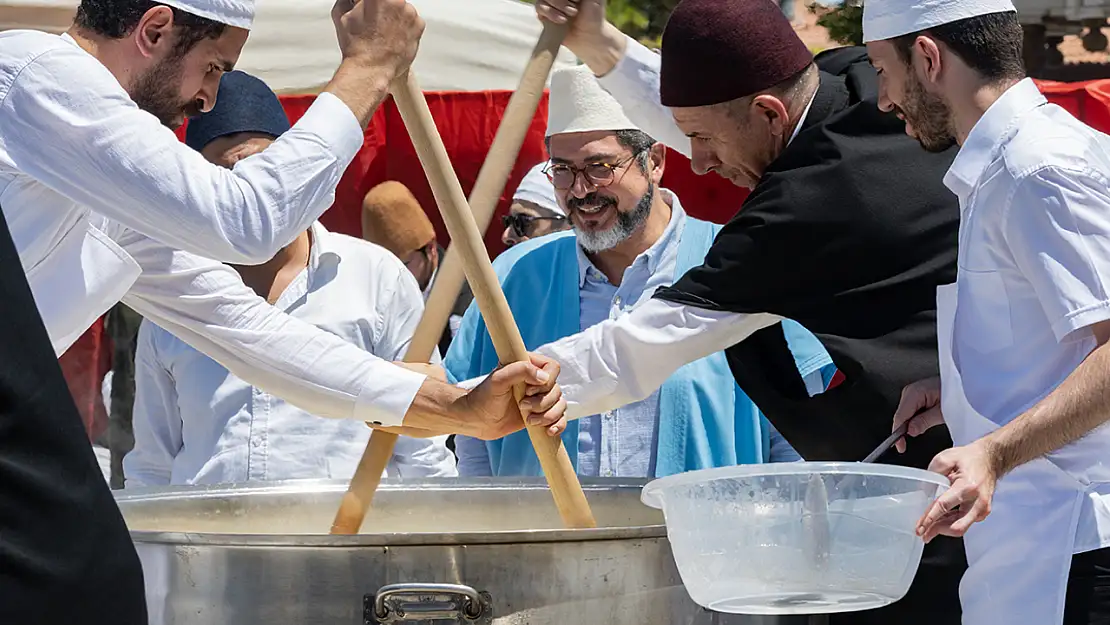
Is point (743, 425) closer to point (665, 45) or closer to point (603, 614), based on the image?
point (665, 45)

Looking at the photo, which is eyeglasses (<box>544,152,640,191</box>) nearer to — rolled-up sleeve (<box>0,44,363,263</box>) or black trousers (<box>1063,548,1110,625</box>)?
rolled-up sleeve (<box>0,44,363,263</box>)

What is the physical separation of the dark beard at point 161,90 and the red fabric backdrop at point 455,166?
3807 mm

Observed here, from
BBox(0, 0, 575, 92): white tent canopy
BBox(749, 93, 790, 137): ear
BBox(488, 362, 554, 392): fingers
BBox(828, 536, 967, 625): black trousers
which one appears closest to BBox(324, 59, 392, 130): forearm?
BBox(488, 362, 554, 392): fingers

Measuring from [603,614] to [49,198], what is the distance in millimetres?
1092

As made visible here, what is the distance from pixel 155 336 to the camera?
3779 millimetres

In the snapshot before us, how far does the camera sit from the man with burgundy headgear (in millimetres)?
2742

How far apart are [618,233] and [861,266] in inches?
43.6

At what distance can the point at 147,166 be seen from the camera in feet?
7.61

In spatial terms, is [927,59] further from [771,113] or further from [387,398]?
[387,398]

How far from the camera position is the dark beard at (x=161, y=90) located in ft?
8.22

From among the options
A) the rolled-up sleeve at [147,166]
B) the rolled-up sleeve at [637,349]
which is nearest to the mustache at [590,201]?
the rolled-up sleeve at [637,349]

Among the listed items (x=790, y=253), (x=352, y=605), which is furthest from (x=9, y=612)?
(x=790, y=253)

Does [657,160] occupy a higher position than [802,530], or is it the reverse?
[802,530]

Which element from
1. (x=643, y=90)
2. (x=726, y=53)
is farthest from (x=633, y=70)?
(x=726, y=53)
